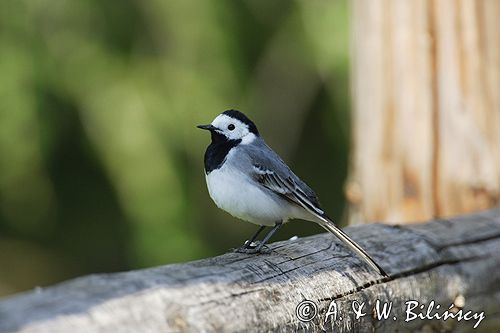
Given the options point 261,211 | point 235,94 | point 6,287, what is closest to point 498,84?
point 261,211

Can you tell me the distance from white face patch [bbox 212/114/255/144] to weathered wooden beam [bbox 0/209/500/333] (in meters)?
0.65

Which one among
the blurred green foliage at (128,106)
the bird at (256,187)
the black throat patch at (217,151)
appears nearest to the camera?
the bird at (256,187)

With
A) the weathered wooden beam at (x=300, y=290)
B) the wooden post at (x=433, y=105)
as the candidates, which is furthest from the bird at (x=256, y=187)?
the wooden post at (x=433, y=105)

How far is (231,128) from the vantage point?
3592mm

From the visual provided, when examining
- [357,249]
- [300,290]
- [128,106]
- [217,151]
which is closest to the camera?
[300,290]

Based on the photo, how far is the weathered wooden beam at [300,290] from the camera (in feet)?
5.78

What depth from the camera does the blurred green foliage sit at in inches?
207

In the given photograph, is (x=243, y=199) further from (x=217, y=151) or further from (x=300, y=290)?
(x=300, y=290)

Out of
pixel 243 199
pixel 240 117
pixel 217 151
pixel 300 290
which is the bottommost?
pixel 300 290

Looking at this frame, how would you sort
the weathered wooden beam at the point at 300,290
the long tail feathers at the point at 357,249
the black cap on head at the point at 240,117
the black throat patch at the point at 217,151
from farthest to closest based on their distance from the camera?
the black cap on head at the point at 240,117, the black throat patch at the point at 217,151, the long tail feathers at the point at 357,249, the weathered wooden beam at the point at 300,290

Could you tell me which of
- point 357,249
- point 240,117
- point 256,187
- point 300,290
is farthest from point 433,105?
point 300,290

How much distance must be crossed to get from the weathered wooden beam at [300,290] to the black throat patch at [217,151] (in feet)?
1.96

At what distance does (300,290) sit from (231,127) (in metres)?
1.31

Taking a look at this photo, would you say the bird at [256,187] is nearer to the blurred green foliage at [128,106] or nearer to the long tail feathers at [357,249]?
the long tail feathers at [357,249]
